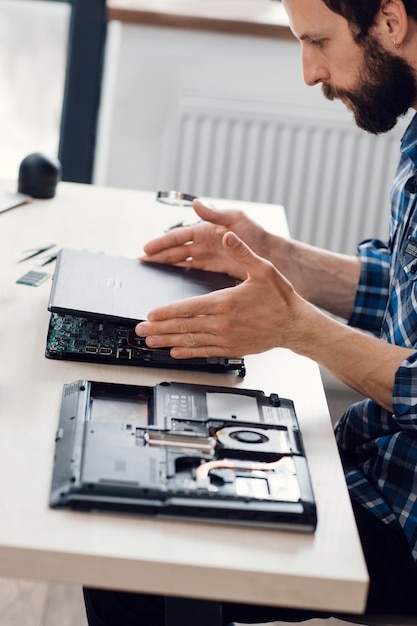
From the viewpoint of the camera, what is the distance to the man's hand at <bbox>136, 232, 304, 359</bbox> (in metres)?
1.13

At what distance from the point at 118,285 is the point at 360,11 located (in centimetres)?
50

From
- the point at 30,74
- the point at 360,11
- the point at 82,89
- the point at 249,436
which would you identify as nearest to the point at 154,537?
the point at 249,436

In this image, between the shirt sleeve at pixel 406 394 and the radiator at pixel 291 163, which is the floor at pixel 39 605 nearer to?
the shirt sleeve at pixel 406 394

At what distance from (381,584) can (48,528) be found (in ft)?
1.80

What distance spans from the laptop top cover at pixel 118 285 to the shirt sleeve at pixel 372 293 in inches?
11.0

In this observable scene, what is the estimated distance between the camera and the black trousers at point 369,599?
1.16 meters

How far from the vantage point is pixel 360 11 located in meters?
1.30

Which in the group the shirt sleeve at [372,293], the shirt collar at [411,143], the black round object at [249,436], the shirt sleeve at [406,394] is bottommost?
the shirt sleeve at [372,293]

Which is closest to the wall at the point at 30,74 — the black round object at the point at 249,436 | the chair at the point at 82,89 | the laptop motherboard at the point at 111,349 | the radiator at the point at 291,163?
the chair at the point at 82,89

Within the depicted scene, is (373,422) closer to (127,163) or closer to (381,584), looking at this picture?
(381,584)

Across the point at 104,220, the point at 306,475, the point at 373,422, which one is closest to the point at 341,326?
the point at 373,422

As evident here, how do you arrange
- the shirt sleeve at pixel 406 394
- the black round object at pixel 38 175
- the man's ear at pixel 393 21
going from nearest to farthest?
1. the shirt sleeve at pixel 406 394
2. the man's ear at pixel 393 21
3. the black round object at pixel 38 175

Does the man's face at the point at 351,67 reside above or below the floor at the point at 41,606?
above

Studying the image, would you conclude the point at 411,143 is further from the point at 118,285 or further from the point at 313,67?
the point at 118,285
